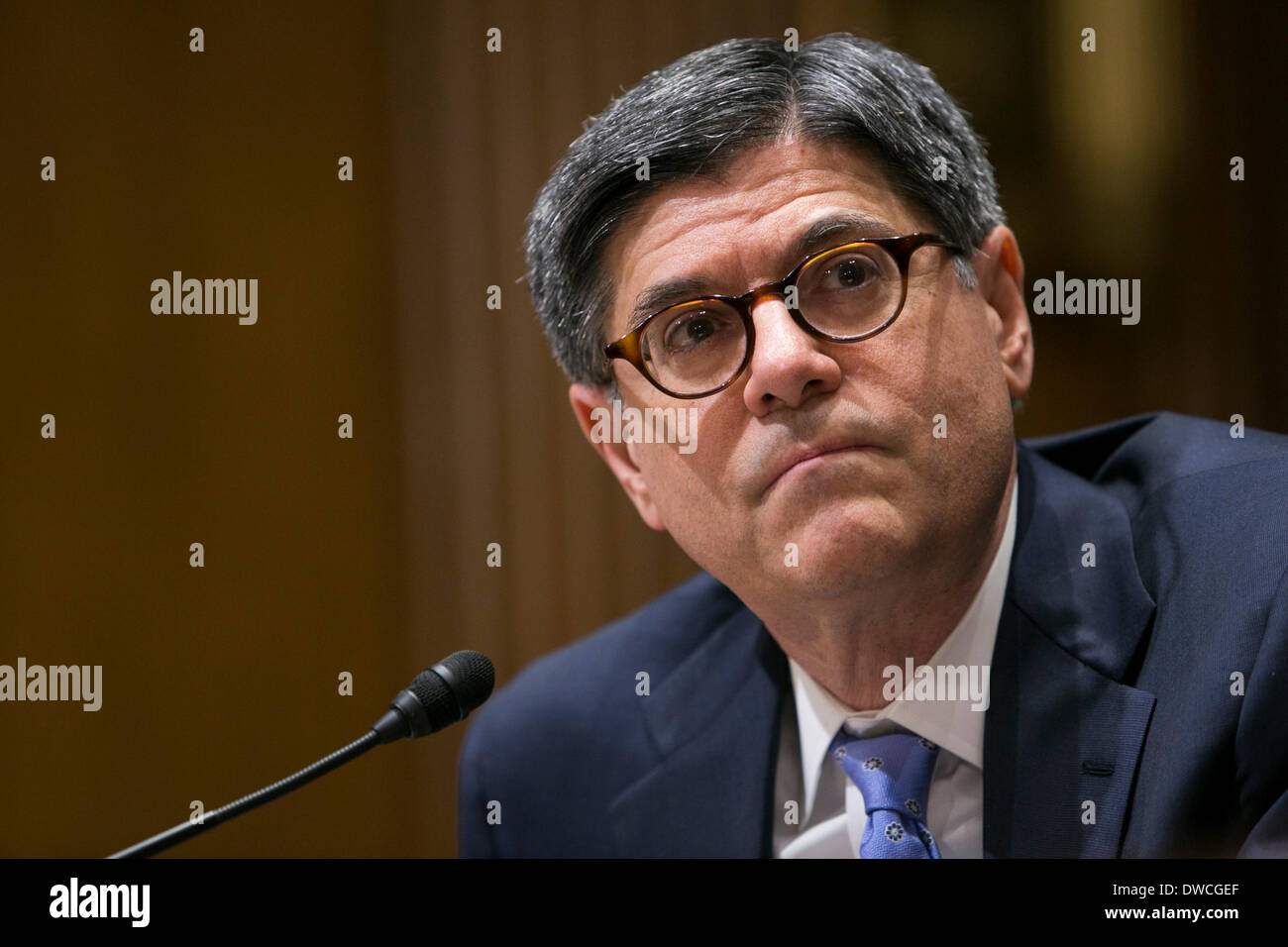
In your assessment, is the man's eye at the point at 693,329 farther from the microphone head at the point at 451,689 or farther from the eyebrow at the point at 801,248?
the microphone head at the point at 451,689

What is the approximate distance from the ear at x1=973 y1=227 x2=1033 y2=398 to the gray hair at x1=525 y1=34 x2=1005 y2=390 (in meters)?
0.03

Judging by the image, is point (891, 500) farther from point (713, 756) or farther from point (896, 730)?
point (713, 756)

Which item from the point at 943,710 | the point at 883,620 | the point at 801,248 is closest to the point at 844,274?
the point at 801,248

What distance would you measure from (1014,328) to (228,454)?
1.24 metres

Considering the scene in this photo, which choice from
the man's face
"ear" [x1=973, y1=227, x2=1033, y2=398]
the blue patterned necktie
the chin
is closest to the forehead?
the man's face

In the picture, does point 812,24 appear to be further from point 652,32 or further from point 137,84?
point 137,84

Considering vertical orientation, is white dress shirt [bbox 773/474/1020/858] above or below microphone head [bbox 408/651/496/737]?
below

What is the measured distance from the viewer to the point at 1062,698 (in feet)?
4.82

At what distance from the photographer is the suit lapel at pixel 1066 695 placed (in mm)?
1409

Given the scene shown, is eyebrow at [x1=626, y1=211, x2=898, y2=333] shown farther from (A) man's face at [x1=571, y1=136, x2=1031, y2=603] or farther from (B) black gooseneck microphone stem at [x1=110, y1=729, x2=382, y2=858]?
(B) black gooseneck microphone stem at [x1=110, y1=729, x2=382, y2=858]

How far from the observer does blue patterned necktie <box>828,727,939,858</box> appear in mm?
1502

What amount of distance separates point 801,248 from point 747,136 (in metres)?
0.18

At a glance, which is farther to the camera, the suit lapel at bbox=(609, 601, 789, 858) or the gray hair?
the suit lapel at bbox=(609, 601, 789, 858)

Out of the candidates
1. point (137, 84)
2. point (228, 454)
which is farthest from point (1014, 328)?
point (137, 84)
